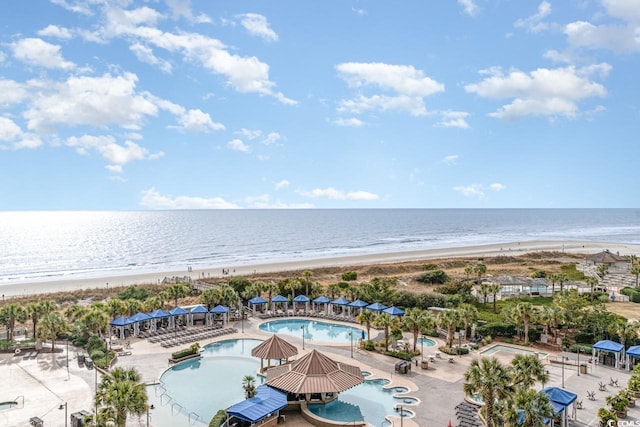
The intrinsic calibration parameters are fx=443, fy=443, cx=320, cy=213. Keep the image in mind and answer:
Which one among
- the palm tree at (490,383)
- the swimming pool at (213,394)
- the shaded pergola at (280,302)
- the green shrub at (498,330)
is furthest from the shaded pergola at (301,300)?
the palm tree at (490,383)

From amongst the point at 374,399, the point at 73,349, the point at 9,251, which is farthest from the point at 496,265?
the point at 9,251

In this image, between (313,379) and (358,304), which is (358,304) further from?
(313,379)

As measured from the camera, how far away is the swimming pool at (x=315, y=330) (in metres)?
43.2

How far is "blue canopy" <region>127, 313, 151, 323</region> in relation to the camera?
139 feet

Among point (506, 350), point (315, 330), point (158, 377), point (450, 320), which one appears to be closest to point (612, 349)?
point (506, 350)

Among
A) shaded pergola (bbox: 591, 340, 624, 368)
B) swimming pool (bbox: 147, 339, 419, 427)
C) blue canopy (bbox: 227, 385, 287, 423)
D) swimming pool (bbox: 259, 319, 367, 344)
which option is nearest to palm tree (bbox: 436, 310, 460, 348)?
swimming pool (bbox: 259, 319, 367, 344)

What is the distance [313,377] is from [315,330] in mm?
20037

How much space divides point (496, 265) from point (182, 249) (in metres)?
92.1

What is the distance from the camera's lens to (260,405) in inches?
957

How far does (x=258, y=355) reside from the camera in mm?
32406

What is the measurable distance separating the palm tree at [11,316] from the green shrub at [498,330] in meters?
41.3

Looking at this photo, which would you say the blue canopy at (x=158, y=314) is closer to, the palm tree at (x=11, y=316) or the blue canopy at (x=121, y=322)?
the blue canopy at (x=121, y=322)

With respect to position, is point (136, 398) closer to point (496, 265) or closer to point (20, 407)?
point (20, 407)

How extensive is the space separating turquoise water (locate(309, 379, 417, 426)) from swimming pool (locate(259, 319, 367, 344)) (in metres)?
11.3
